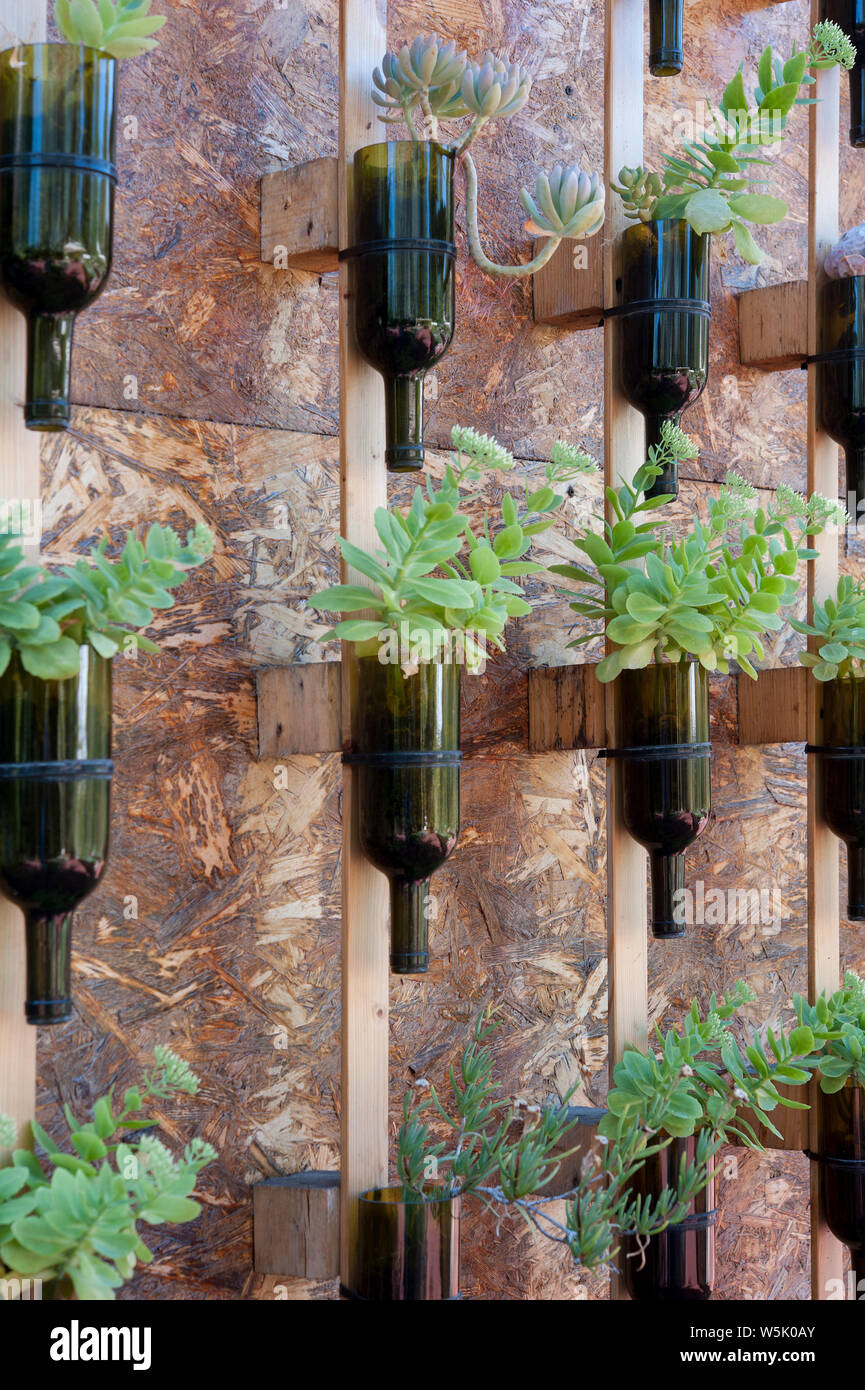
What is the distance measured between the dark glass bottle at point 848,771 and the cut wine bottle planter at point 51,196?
100cm

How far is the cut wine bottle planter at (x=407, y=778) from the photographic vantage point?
1381mm

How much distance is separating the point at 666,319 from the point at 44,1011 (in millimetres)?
987

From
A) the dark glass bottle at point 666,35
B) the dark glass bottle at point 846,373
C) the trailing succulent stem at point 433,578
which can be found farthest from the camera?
the dark glass bottle at point 846,373

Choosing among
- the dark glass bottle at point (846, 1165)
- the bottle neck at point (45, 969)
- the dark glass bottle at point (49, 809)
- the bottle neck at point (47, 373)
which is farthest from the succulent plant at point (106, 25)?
the dark glass bottle at point (846, 1165)

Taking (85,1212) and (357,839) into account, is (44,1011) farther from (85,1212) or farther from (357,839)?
(357,839)

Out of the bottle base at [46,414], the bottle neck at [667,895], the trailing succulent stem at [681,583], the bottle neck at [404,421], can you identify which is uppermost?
the bottle neck at [404,421]

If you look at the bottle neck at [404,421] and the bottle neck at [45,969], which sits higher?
the bottle neck at [404,421]

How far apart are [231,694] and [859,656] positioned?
748 millimetres

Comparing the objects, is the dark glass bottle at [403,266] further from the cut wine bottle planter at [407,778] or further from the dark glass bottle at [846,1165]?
the dark glass bottle at [846,1165]

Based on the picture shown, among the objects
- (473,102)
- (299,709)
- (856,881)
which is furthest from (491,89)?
(856,881)

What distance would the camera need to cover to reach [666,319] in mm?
1631

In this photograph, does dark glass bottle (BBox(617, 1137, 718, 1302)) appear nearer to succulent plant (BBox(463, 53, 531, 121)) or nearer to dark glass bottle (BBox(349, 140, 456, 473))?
dark glass bottle (BBox(349, 140, 456, 473))

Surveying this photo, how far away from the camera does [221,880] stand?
1.57 meters
